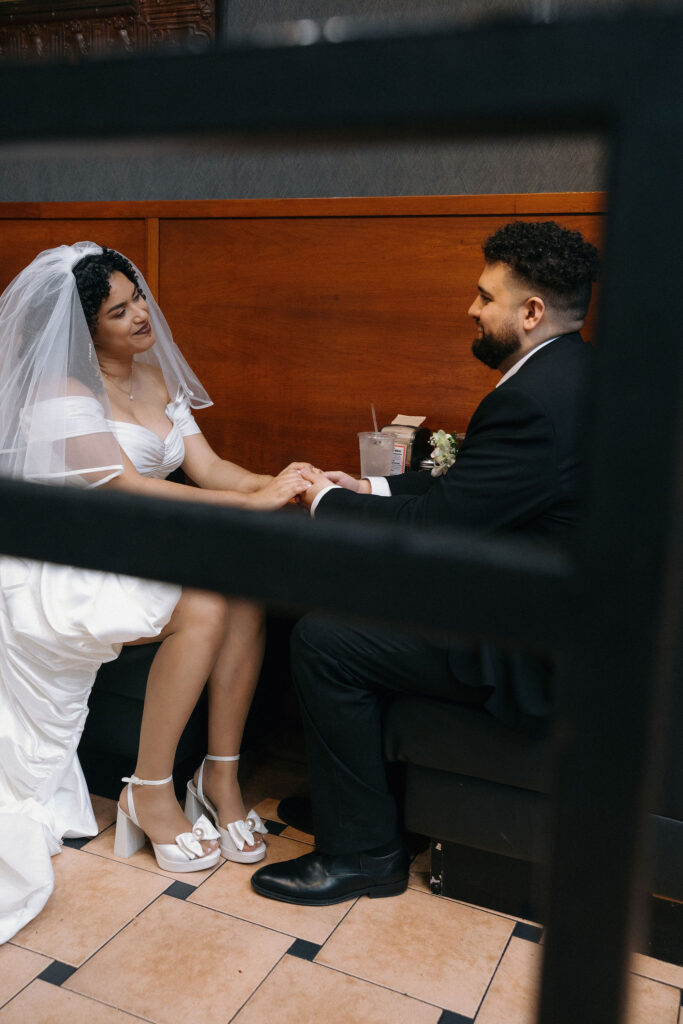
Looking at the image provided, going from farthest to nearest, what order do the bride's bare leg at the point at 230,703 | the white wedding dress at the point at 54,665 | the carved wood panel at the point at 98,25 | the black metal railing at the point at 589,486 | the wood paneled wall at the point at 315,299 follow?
1. the carved wood panel at the point at 98,25
2. the wood paneled wall at the point at 315,299
3. the bride's bare leg at the point at 230,703
4. the white wedding dress at the point at 54,665
5. the black metal railing at the point at 589,486

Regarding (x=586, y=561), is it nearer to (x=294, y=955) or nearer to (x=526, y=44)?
(x=526, y=44)

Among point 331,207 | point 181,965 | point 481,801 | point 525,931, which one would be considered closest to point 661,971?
point 525,931

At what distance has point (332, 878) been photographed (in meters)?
1.79

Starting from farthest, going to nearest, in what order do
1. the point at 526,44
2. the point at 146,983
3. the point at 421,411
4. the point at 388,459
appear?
the point at 421,411, the point at 388,459, the point at 146,983, the point at 526,44

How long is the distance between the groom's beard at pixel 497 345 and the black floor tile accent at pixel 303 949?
133 centimetres

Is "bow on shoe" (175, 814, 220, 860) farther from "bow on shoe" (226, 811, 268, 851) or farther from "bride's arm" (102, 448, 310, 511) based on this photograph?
"bride's arm" (102, 448, 310, 511)

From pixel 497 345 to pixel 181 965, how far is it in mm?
1454

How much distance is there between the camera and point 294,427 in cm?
264

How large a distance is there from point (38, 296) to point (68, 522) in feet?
6.85

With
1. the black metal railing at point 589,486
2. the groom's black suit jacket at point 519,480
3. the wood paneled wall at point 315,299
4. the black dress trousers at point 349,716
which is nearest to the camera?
the black metal railing at point 589,486

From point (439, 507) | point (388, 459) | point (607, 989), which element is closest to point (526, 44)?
point (607, 989)

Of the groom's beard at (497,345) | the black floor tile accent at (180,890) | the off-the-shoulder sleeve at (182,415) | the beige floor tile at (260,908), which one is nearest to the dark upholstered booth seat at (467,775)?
the beige floor tile at (260,908)

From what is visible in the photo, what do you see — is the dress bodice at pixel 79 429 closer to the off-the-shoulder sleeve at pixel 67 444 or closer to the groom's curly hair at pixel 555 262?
the off-the-shoulder sleeve at pixel 67 444

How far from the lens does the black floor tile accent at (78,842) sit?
6.36 ft
